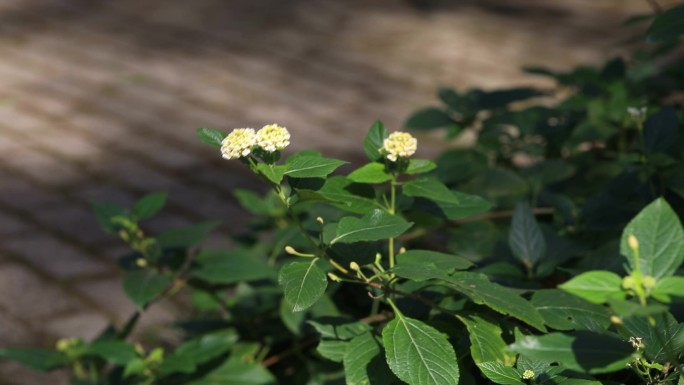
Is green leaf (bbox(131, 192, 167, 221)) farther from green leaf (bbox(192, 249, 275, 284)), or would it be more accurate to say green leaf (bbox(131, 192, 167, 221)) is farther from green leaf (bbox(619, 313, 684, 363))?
green leaf (bbox(619, 313, 684, 363))

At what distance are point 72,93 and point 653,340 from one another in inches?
160

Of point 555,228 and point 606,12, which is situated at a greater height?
point 555,228

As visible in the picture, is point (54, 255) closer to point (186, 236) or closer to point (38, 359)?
point (38, 359)

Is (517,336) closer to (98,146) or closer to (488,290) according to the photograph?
(488,290)

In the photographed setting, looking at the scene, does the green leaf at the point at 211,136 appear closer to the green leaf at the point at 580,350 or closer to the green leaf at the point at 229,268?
the green leaf at the point at 580,350

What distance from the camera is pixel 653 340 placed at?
109 centimetres

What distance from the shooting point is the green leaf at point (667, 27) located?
142 centimetres

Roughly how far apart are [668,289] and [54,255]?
8.55 ft

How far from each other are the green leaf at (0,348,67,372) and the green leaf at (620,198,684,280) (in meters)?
1.26

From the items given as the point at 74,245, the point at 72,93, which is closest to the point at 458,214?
the point at 74,245

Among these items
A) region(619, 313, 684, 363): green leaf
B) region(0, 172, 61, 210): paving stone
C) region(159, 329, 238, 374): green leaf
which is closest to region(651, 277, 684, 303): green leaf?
region(619, 313, 684, 363): green leaf

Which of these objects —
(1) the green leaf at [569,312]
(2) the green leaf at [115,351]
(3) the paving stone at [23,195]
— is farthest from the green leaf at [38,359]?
(3) the paving stone at [23,195]

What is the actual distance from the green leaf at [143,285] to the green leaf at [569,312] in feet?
2.42

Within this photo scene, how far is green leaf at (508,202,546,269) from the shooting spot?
150cm
